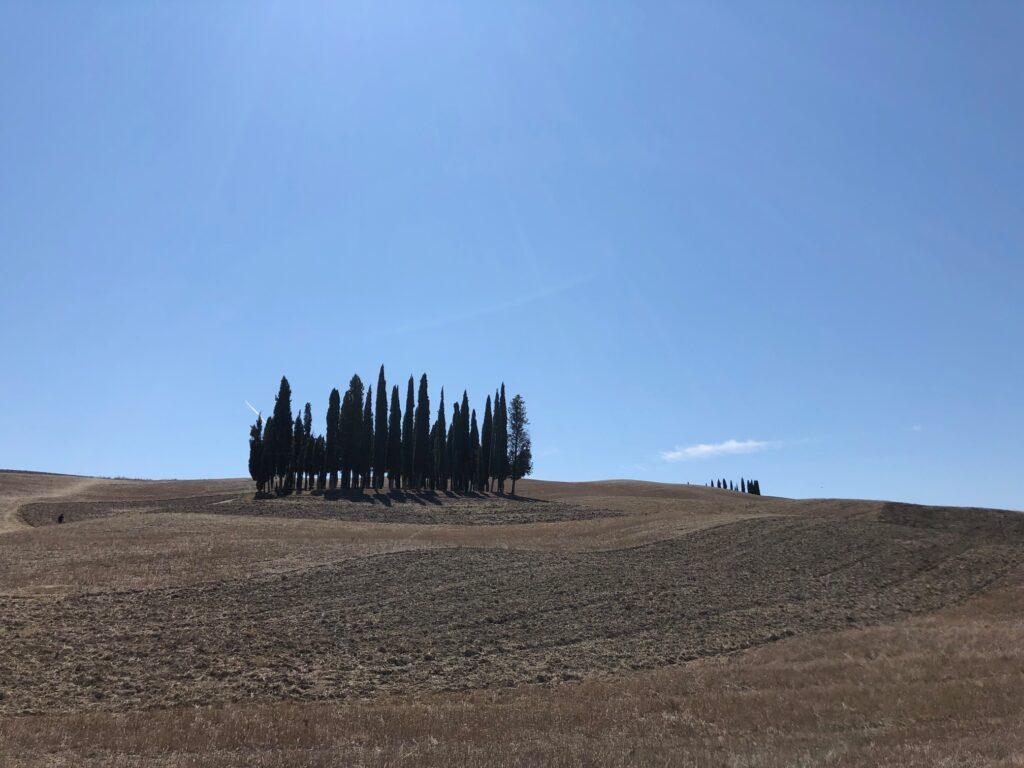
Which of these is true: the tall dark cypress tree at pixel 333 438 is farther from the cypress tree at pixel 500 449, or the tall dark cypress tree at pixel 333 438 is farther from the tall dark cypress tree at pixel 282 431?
the cypress tree at pixel 500 449

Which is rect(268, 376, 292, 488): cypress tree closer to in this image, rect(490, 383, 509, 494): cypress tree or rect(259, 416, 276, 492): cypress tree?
rect(259, 416, 276, 492): cypress tree

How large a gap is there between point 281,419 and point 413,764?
76014 millimetres

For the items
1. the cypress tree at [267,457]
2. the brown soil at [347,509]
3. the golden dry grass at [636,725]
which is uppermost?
the cypress tree at [267,457]

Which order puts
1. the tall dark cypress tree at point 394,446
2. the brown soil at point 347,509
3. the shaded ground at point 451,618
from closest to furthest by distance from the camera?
the shaded ground at point 451,618, the brown soil at point 347,509, the tall dark cypress tree at point 394,446

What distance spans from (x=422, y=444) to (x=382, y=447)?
224 inches

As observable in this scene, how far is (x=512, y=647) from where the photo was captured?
2197 cm

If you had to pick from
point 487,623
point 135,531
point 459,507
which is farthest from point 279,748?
point 459,507

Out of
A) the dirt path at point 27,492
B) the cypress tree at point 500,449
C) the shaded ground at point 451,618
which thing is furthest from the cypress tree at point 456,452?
the shaded ground at point 451,618

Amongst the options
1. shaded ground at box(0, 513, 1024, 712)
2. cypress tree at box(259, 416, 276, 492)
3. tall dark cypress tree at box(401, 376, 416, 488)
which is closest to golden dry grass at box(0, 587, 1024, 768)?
shaded ground at box(0, 513, 1024, 712)

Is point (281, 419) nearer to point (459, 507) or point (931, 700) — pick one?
point (459, 507)

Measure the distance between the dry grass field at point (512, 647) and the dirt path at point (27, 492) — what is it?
15.3m

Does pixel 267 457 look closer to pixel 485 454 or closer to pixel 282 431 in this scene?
pixel 282 431

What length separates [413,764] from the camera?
1189 centimetres

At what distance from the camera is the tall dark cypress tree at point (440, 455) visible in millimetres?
93938
